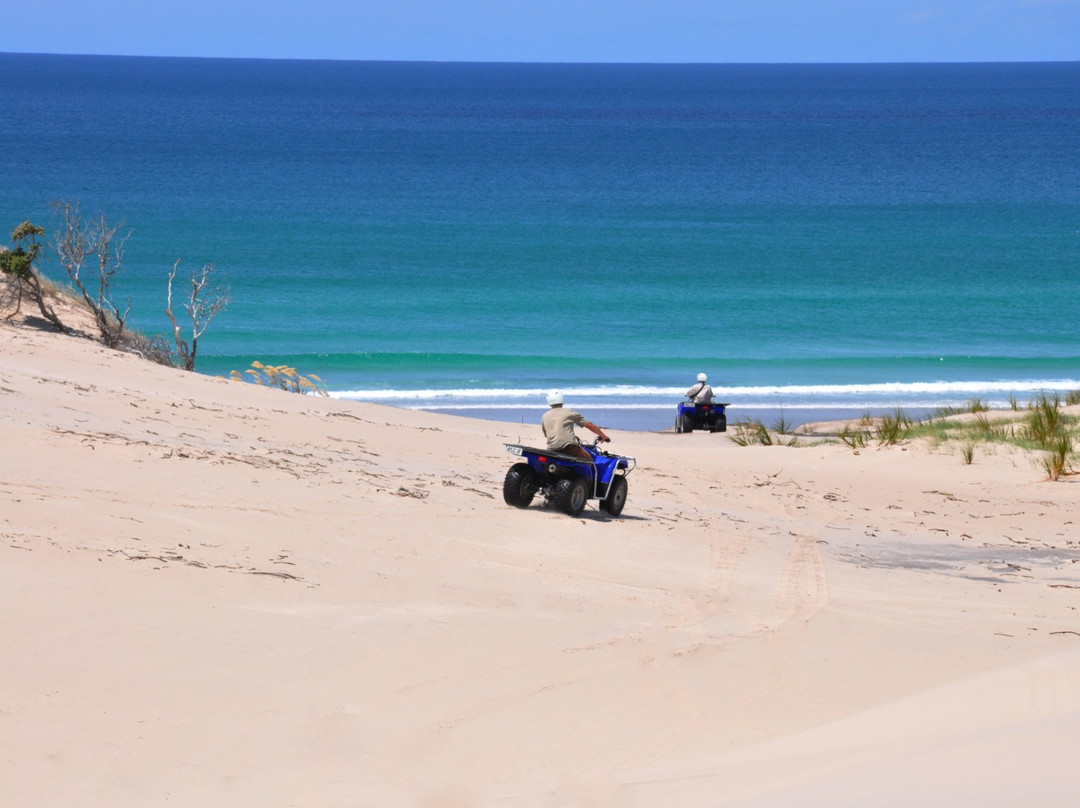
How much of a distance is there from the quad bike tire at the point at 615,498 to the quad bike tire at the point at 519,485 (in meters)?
0.66

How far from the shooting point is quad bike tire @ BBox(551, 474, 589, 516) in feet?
34.7

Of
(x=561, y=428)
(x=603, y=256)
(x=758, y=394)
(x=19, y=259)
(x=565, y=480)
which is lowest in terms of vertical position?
(x=565, y=480)

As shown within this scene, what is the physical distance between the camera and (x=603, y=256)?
145 feet

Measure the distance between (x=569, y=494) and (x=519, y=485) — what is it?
491 mm

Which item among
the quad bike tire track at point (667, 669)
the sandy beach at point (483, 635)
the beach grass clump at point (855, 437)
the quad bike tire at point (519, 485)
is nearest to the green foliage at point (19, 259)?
the sandy beach at point (483, 635)

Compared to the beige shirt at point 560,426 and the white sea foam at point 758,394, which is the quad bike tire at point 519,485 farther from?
the white sea foam at point 758,394

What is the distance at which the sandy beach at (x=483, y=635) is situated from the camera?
5.33 metres

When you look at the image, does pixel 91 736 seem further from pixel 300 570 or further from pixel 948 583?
pixel 948 583

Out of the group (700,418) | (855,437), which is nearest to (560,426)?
(855,437)

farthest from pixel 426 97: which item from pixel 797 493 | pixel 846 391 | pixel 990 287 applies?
pixel 797 493

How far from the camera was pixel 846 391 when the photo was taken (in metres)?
26.7

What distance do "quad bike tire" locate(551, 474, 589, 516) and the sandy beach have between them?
0.97 feet

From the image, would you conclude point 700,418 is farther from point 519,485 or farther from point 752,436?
point 519,485

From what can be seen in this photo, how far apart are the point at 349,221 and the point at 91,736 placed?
4648 centimetres
